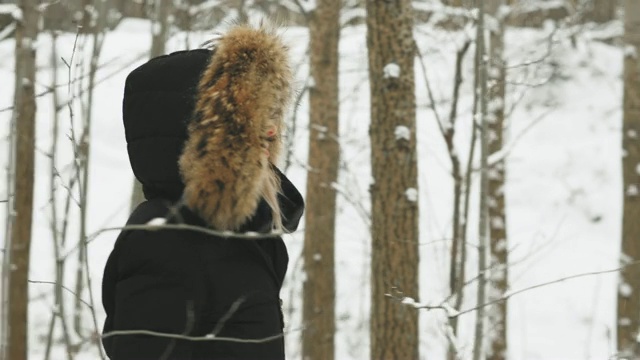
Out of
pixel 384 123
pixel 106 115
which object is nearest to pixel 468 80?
pixel 106 115

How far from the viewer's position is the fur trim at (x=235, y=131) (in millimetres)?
2236

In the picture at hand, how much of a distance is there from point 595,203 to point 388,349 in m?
14.9

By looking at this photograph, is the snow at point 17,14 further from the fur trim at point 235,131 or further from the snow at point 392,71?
the fur trim at point 235,131

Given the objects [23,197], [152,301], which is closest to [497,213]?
[23,197]

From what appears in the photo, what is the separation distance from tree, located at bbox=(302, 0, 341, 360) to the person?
561 centimetres

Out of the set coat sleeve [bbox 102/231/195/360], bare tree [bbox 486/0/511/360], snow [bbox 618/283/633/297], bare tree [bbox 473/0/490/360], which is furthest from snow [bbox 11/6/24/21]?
snow [bbox 618/283/633/297]

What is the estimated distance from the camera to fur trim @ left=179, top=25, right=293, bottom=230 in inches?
88.0

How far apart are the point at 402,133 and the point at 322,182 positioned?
3.61 metres

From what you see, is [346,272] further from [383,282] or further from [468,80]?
[383,282]

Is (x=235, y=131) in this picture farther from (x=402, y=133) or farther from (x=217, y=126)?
(x=402, y=133)

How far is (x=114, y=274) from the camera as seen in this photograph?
2.31 meters

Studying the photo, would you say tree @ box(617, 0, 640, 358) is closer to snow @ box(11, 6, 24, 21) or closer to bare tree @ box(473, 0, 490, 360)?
bare tree @ box(473, 0, 490, 360)

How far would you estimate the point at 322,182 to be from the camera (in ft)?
27.1

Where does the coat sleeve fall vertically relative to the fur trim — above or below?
below
